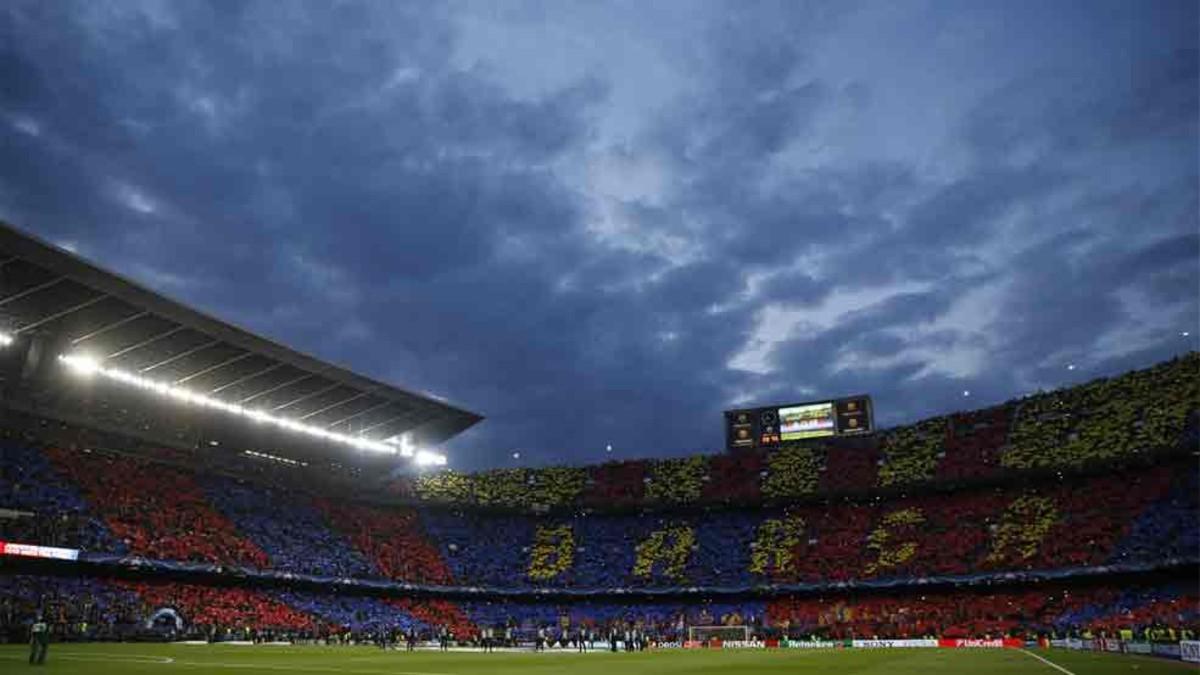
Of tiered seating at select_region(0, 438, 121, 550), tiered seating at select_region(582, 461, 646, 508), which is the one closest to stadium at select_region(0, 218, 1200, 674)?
tiered seating at select_region(0, 438, 121, 550)

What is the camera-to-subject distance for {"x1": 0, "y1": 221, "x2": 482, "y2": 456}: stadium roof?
4722 cm

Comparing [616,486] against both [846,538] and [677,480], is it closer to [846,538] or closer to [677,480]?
[677,480]

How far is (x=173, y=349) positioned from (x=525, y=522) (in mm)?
46106

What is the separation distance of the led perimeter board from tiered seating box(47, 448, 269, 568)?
153ft

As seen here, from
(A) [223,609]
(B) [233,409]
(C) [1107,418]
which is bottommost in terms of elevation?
(A) [223,609]

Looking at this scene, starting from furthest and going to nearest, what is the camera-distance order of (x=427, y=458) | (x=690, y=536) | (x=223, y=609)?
(x=427, y=458) → (x=690, y=536) → (x=223, y=609)

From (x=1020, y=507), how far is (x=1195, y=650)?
42.3 meters

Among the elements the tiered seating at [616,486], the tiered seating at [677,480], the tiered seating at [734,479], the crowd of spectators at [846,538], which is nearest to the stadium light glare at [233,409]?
the crowd of spectators at [846,538]

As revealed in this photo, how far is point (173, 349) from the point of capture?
193ft

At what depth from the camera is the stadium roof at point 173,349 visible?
155 feet

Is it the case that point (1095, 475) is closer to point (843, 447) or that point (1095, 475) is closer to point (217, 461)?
point (843, 447)

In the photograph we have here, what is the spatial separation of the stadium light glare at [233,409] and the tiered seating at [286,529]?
6.71 m

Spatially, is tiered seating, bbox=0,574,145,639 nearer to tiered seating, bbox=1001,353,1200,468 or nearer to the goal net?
the goal net

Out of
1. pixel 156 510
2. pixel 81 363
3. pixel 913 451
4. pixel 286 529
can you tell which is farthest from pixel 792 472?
pixel 81 363
